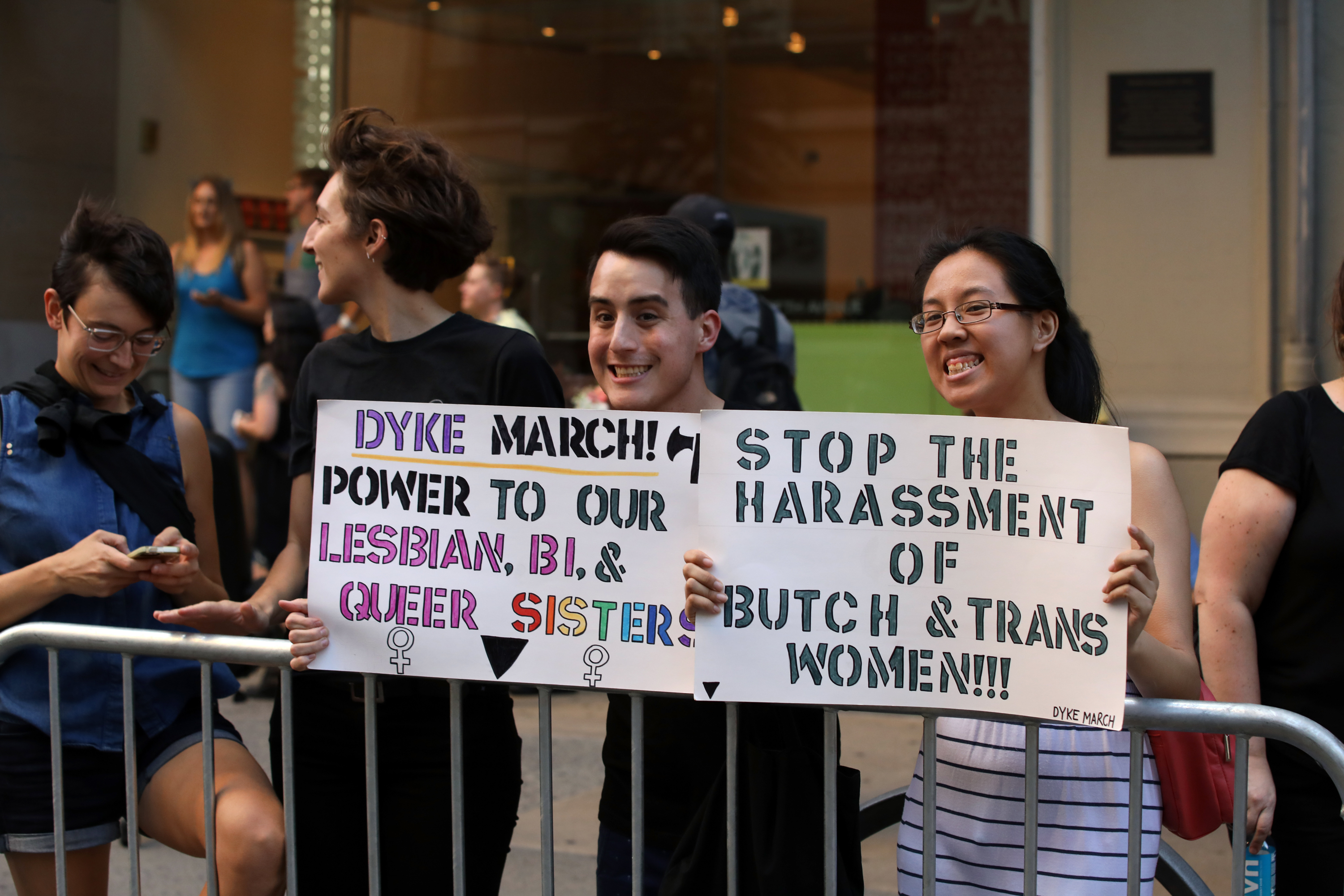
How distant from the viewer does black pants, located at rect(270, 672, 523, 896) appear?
8.82 feet

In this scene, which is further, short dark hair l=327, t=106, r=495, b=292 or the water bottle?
short dark hair l=327, t=106, r=495, b=292

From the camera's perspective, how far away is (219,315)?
7523mm

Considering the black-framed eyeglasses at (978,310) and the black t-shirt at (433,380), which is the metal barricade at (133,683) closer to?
the black t-shirt at (433,380)

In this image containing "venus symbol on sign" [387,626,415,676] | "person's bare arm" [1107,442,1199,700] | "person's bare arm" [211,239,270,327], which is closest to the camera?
"person's bare arm" [1107,442,1199,700]

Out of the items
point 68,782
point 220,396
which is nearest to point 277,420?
point 220,396

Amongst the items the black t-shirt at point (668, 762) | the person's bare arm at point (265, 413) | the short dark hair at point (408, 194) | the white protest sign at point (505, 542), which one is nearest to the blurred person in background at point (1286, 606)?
the black t-shirt at point (668, 762)

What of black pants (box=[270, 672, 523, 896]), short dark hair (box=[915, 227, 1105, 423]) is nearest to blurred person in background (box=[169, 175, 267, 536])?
black pants (box=[270, 672, 523, 896])

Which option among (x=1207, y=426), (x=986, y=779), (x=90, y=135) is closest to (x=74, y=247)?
(x=986, y=779)

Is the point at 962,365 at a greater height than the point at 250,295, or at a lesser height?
lesser

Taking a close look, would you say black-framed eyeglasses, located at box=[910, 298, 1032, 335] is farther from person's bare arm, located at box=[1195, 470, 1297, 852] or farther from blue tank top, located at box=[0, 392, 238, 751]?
blue tank top, located at box=[0, 392, 238, 751]

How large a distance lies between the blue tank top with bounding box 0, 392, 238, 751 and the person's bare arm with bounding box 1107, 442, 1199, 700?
1.99m

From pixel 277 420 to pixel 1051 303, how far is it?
493cm

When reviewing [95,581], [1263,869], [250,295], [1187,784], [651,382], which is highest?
[250,295]

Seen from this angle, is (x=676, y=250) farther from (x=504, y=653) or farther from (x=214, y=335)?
(x=214, y=335)
